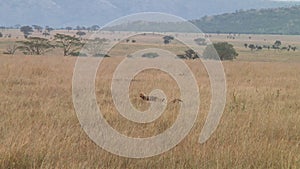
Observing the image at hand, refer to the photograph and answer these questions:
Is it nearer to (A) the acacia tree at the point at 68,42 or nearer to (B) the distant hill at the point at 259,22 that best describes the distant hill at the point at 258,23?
(B) the distant hill at the point at 259,22

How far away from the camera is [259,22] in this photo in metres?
175

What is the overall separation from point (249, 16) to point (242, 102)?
176407mm

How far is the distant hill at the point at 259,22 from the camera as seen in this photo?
545ft

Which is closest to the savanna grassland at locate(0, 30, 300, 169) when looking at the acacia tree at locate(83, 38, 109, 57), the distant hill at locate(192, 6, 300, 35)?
the acacia tree at locate(83, 38, 109, 57)

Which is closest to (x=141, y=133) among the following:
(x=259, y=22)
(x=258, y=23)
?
(x=259, y=22)

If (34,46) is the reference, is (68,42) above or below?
above

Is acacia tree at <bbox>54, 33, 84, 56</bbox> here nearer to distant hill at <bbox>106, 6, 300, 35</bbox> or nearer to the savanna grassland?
the savanna grassland

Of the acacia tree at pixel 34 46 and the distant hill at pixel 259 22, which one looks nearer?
the acacia tree at pixel 34 46

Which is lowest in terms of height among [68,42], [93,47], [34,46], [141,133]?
[141,133]

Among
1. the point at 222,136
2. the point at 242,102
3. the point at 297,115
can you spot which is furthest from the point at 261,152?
the point at 242,102

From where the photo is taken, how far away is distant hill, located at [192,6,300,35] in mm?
166125

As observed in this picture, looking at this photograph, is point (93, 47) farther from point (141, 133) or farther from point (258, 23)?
point (258, 23)

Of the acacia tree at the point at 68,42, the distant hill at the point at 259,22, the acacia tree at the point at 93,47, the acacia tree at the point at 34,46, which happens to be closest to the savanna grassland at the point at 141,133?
the acacia tree at the point at 93,47

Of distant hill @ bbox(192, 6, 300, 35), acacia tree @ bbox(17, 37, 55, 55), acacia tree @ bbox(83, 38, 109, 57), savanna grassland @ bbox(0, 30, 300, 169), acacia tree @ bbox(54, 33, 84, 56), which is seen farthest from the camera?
distant hill @ bbox(192, 6, 300, 35)
